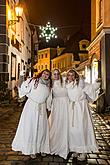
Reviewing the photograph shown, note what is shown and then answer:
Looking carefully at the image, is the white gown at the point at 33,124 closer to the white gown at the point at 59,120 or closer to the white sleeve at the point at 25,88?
the white sleeve at the point at 25,88

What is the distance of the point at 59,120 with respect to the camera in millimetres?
7512

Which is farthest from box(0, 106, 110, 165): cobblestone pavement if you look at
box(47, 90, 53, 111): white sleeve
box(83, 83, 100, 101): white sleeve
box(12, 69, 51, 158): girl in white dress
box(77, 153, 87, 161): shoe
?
box(83, 83, 100, 101): white sleeve

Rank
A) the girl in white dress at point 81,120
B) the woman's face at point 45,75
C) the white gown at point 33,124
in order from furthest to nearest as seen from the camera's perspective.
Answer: the woman's face at point 45,75
the girl in white dress at point 81,120
the white gown at point 33,124

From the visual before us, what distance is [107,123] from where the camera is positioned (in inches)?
491

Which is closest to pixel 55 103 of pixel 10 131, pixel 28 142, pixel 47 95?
pixel 47 95

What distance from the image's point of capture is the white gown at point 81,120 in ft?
23.7

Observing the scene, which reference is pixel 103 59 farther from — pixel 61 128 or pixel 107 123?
pixel 61 128

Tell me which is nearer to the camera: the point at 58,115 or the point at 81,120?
the point at 81,120

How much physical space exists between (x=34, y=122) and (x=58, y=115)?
62 cm

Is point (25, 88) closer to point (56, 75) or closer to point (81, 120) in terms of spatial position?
point (56, 75)

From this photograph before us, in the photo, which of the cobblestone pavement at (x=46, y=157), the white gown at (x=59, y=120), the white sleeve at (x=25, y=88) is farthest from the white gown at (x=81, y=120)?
the white sleeve at (x=25, y=88)

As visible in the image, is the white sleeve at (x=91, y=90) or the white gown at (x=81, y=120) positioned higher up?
the white sleeve at (x=91, y=90)

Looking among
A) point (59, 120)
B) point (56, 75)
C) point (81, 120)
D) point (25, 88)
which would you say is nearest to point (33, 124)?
point (59, 120)

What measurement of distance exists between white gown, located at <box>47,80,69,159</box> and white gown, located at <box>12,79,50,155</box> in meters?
0.26
